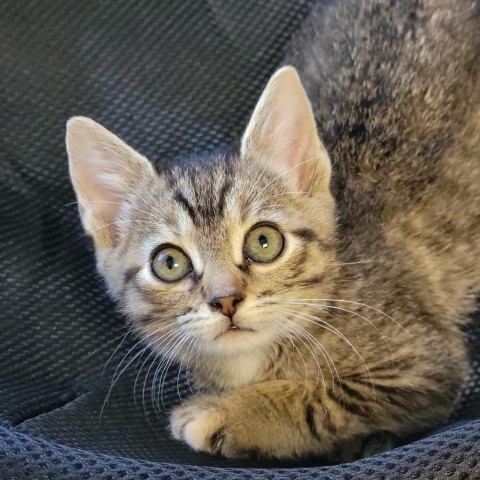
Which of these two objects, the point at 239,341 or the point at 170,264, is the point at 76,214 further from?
the point at 239,341

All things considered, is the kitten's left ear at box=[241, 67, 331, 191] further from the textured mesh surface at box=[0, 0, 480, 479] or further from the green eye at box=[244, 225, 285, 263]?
the textured mesh surface at box=[0, 0, 480, 479]

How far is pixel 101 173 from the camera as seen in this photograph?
144cm

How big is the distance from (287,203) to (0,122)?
768 millimetres

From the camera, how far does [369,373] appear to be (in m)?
1.37

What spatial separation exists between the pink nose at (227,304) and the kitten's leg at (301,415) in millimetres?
239

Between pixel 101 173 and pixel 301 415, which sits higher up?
pixel 101 173

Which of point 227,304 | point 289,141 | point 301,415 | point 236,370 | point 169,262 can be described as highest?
point 289,141

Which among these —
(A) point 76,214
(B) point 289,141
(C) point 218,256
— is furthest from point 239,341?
(A) point 76,214

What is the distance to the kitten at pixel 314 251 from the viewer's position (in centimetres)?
129

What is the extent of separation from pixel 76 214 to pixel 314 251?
63 centimetres

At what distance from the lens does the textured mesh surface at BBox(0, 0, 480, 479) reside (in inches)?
43.9

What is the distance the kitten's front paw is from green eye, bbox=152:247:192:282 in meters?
0.28

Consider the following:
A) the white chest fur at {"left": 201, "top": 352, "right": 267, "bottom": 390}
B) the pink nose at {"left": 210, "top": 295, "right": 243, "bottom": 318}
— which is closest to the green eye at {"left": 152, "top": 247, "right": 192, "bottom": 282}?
the pink nose at {"left": 210, "top": 295, "right": 243, "bottom": 318}

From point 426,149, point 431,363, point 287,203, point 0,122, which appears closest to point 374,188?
point 426,149
